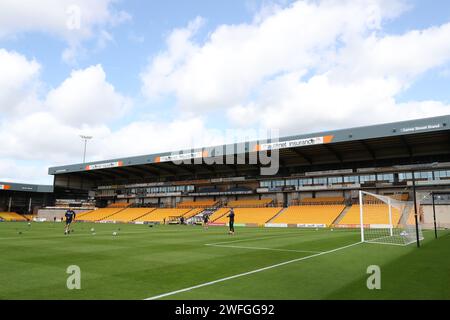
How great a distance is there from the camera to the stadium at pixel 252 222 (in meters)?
7.41

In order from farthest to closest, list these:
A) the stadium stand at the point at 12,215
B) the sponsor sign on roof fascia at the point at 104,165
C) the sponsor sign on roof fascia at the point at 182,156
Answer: the stadium stand at the point at 12,215
the sponsor sign on roof fascia at the point at 104,165
the sponsor sign on roof fascia at the point at 182,156

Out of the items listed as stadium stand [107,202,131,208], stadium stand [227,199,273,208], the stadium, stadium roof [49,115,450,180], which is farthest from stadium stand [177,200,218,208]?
stadium stand [107,202,131,208]

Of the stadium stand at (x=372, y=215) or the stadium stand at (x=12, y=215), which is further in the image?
the stadium stand at (x=12, y=215)

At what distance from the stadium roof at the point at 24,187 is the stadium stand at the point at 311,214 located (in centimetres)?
6191

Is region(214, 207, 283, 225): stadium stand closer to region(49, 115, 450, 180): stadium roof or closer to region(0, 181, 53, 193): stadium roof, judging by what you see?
region(49, 115, 450, 180): stadium roof

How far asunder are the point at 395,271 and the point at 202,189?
61.4m

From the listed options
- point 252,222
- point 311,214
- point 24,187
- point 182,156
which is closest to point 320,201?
point 311,214

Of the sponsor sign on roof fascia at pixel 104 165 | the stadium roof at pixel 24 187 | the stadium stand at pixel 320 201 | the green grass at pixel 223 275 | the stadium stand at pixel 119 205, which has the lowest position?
the green grass at pixel 223 275

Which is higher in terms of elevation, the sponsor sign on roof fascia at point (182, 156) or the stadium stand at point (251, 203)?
the sponsor sign on roof fascia at point (182, 156)

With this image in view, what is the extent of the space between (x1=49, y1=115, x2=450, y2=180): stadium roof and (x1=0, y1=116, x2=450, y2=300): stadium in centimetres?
18

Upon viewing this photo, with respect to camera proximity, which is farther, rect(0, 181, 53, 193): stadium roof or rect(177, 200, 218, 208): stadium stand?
rect(0, 181, 53, 193): stadium roof

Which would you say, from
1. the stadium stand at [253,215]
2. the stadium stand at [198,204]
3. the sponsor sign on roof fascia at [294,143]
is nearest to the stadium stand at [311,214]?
the stadium stand at [253,215]

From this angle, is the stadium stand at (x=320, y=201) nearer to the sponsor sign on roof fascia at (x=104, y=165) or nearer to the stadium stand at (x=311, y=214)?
the stadium stand at (x=311, y=214)

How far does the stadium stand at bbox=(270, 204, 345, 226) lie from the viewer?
151ft
